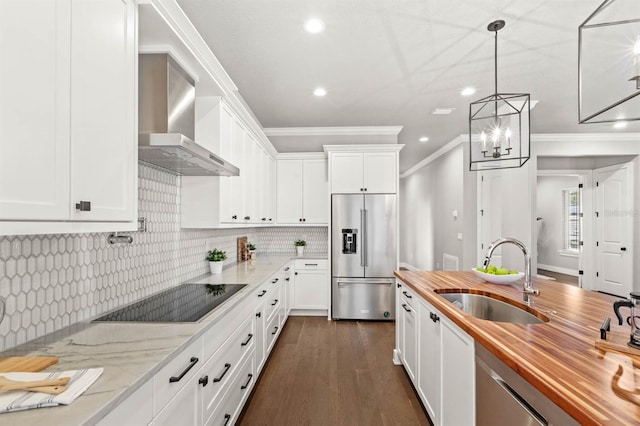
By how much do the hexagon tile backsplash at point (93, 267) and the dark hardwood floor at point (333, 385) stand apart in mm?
1202

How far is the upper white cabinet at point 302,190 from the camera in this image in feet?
15.8

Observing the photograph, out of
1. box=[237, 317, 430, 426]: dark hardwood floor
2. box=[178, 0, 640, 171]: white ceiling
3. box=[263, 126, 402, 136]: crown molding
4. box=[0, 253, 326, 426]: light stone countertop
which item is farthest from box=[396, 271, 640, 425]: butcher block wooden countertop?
box=[263, 126, 402, 136]: crown molding

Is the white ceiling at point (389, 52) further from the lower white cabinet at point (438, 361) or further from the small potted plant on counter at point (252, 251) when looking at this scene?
the lower white cabinet at point (438, 361)

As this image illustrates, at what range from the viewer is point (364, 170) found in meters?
4.43

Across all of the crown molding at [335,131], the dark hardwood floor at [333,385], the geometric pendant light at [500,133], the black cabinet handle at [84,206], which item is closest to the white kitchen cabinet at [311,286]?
the dark hardwood floor at [333,385]

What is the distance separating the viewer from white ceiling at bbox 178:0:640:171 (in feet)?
7.30

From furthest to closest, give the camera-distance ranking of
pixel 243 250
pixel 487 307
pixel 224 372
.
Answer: pixel 243 250 → pixel 487 307 → pixel 224 372

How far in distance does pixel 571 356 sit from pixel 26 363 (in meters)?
1.85

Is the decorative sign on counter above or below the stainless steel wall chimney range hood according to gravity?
below

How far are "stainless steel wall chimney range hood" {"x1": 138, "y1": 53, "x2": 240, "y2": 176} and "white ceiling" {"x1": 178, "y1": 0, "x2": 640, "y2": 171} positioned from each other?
1.95 feet

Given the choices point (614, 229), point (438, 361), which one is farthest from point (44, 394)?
point (614, 229)

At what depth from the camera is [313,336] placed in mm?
3824

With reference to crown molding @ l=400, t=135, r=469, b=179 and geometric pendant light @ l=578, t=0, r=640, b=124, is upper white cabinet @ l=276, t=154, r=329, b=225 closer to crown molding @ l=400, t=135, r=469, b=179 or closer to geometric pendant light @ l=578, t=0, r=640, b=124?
crown molding @ l=400, t=135, r=469, b=179

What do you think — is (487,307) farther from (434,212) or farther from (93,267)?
(434,212)
